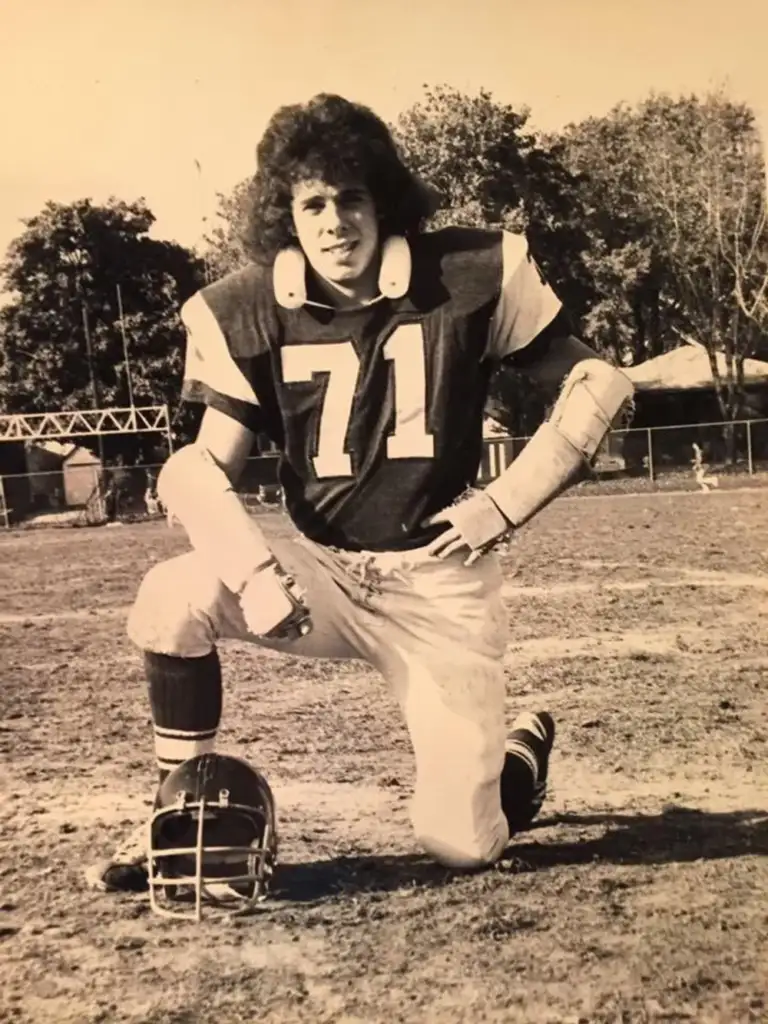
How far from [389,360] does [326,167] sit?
20 centimetres

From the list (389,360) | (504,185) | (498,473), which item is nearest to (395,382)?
(389,360)

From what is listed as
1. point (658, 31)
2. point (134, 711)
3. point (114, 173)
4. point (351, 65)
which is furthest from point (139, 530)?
point (658, 31)

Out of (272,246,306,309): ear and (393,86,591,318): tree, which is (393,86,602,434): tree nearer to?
(393,86,591,318): tree

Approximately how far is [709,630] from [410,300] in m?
0.47

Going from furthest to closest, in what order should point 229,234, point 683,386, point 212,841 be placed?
point 683,386
point 229,234
point 212,841

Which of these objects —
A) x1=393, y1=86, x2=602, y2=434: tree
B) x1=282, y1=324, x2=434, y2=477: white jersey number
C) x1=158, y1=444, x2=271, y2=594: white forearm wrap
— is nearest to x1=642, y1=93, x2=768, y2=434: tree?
x1=393, y1=86, x2=602, y2=434: tree

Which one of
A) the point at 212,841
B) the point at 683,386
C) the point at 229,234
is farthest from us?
the point at 683,386

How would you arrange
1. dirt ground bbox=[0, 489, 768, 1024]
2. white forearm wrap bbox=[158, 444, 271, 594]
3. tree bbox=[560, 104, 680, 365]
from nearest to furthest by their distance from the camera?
dirt ground bbox=[0, 489, 768, 1024] < white forearm wrap bbox=[158, 444, 271, 594] < tree bbox=[560, 104, 680, 365]

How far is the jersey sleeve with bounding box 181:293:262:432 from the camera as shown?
3.60ft

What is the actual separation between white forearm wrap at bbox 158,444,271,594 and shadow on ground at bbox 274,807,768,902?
0.30 m

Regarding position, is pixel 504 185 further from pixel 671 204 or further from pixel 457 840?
pixel 457 840

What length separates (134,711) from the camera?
1174 mm

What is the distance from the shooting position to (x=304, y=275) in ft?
3.59

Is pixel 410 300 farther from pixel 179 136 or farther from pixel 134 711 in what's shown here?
pixel 134 711
